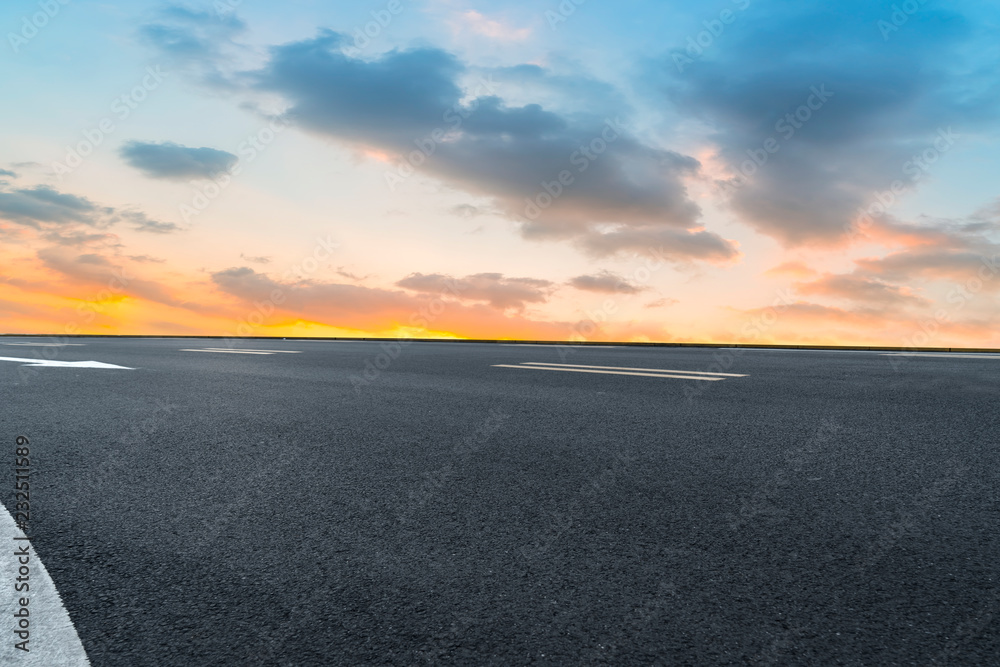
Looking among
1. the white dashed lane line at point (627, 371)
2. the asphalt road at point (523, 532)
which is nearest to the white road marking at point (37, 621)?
the asphalt road at point (523, 532)

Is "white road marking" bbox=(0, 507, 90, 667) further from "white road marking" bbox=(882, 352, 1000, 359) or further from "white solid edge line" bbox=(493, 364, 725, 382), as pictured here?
"white road marking" bbox=(882, 352, 1000, 359)

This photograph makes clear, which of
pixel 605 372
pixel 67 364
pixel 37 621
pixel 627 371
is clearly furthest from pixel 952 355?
pixel 67 364

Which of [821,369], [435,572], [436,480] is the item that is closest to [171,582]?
[435,572]

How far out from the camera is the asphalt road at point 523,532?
1864 mm

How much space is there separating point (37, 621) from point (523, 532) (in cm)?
170

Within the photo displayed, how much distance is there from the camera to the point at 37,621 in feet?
6.45

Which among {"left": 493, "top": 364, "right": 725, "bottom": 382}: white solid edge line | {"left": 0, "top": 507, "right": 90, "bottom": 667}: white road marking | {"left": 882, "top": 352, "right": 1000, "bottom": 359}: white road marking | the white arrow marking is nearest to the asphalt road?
{"left": 0, "top": 507, "right": 90, "bottom": 667}: white road marking

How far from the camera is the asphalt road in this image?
1864 mm

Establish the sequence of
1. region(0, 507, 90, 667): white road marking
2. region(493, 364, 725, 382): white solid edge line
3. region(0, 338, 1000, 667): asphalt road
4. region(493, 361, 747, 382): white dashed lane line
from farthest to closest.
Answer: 1. region(493, 361, 747, 382): white dashed lane line
2. region(493, 364, 725, 382): white solid edge line
3. region(0, 338, 1000, 667): asphalt road
4. region(0, 507, 90, 667): white road marking

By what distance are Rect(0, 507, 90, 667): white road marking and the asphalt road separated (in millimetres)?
45

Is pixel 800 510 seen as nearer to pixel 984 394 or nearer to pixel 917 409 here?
pixel 917 409

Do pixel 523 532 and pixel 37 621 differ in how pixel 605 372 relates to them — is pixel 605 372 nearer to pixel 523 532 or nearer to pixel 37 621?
pixel 523 532

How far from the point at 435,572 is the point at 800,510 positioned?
5.87 feet

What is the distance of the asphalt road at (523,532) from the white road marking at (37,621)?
0.15 ft
